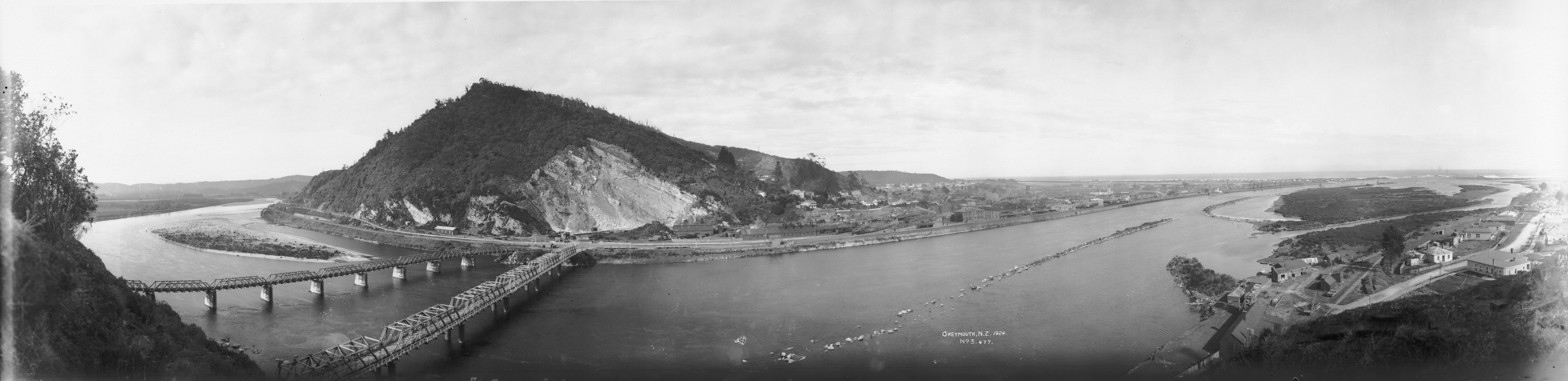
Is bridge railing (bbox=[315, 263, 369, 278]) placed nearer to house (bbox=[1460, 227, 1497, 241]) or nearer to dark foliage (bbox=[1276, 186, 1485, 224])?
dark foliage (bbox=[1276, 186, 1485, 224])

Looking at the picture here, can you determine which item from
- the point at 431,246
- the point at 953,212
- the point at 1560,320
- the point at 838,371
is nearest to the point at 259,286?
the point at 431,246

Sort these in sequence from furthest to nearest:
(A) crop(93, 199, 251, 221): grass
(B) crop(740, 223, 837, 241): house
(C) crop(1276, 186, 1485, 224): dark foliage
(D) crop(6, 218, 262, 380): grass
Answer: (B) crop(740, 223, 837, 241): house → (A) crop(93, 199, 251, 221): grass → (C) crop(1276, 186, 1485, 224): dark foliage → (D) crop(6, 218, 262, 380): grass

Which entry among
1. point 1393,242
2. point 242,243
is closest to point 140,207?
point 242,243

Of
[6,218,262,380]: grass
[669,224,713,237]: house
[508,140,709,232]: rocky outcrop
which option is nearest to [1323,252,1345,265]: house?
[6,218,262,380]: grass

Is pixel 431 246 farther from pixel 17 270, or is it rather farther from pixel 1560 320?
pixel 1560 320

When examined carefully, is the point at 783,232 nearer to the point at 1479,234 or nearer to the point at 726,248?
the point at 726,248

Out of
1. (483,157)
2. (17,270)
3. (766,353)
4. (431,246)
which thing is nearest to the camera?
(17,270)
